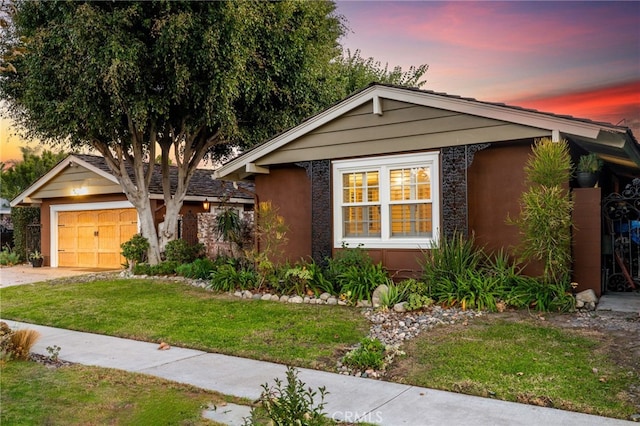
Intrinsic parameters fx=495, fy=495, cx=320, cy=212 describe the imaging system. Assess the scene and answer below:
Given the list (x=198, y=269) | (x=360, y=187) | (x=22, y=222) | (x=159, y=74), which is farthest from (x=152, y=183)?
(x=360, y=187)

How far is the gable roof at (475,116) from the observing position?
7656 millimetres

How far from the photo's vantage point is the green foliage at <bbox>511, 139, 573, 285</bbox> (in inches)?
283

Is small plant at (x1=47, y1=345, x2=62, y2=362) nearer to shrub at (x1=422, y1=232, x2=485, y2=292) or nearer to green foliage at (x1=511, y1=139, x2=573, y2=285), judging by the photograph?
shrub at (x1=422, y1=232, x2=485, y2=292)

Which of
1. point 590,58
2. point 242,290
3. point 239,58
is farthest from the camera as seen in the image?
point 239,58

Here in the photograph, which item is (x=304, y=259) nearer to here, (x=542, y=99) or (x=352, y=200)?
(x=352, y=200)

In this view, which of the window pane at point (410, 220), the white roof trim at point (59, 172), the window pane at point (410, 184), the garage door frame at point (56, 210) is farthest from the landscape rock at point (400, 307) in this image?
the garage door frame at point (56, 210)

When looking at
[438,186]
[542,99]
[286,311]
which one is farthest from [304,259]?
[542,99]

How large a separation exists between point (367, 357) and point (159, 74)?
10.1 m

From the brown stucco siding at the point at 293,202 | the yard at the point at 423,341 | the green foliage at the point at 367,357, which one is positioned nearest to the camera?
the yard at the point at 423,341

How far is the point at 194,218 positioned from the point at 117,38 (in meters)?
6.88

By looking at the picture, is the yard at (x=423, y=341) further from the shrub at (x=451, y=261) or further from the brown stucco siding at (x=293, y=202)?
the brown stucco siding at (x=293, y=202)

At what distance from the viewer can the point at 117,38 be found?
11.3 m

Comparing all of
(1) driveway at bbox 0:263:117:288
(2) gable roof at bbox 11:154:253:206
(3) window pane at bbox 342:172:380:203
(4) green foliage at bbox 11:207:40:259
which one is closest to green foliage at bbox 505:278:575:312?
(3) window pane at bbox 342:172:380:203

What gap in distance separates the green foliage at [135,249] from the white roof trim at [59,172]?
9.48 feet
